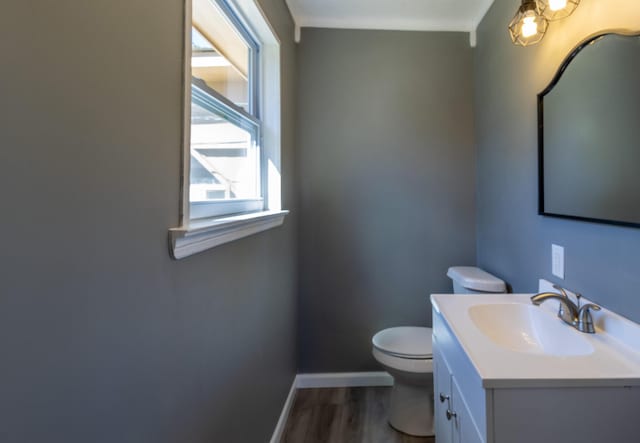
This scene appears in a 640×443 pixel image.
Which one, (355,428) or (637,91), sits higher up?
(637,91)

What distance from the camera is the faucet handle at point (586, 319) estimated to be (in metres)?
1.02

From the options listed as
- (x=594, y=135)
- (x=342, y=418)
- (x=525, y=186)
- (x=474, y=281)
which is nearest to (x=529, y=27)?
(x=594, y=135)

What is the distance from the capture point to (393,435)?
1.83m

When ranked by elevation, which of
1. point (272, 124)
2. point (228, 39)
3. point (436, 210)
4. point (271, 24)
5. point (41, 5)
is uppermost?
point (271, 24)

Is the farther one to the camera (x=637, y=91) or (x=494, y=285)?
(x=494, y=285)

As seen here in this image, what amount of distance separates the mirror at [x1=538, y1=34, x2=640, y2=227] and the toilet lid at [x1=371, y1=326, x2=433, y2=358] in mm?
943

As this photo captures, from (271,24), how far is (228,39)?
0.35 m

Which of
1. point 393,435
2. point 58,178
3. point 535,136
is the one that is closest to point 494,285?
point 535,136

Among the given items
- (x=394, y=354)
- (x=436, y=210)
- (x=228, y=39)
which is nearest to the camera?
(x=228, y=39)

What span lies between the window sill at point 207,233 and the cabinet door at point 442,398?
33.7 inches

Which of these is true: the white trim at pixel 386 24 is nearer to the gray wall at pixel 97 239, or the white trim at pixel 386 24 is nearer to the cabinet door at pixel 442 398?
the gray wall at pixel 97 239

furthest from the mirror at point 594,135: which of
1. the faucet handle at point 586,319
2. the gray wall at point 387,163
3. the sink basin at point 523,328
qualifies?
the gray wall at point 387,163

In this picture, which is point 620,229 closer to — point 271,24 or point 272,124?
point 272,124

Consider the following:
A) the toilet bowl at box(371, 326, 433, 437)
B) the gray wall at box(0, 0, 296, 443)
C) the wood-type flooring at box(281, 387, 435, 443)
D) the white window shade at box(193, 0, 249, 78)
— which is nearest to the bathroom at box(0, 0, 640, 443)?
the gray wall at box(0, 0, 296, 443)
